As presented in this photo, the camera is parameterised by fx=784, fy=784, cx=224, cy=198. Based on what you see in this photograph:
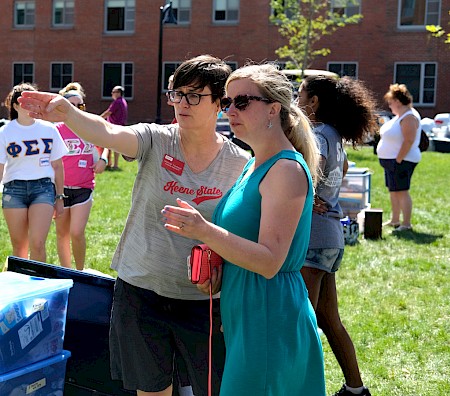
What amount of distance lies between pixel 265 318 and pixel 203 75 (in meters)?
1.10

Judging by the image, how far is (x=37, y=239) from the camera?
633 centimetres

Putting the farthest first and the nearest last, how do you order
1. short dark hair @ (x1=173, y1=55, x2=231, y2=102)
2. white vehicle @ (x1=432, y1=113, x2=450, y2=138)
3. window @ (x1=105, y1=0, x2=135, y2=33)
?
window @ (x1=105, y1=0, x2=135, y2=33) → white vehicle @ (x1=432, y1=113, x2=450, y2=138) → short dark hair @ (x1=173, y1=55, x2=231, y2=102)

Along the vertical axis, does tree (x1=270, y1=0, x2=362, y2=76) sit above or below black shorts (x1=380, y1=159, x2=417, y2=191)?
above

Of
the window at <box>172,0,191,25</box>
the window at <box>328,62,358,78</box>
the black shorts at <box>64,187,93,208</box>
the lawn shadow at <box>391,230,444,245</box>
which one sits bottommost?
the lawn shadow at <box>391,230,444,245</box>

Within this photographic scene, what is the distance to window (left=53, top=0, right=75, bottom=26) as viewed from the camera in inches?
1510

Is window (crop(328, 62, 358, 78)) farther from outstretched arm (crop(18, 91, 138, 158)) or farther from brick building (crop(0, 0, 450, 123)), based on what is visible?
outstretched arm (crop(18, 91, 138, 158))

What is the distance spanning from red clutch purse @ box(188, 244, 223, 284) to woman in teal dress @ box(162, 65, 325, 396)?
4cm

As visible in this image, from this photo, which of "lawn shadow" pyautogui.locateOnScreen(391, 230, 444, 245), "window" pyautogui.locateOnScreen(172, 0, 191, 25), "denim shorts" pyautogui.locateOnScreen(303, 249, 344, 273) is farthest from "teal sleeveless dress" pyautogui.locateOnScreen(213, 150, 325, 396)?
"window" pyautogui.locateOnScreen(172, 0, 191, 25)

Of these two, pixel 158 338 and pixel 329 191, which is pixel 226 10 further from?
pixel 158 338

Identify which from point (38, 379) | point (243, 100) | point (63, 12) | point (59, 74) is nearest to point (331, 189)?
point (243, 100)

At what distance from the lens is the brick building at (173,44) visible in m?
34.8

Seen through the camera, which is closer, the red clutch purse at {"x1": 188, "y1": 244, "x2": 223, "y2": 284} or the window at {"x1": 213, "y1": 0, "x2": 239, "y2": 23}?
the red clutch purse at {"x1": 188, "y1": 244, "x2": 223, "y2": 284}

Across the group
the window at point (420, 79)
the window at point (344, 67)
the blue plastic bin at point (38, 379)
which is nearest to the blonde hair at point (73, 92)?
the blue plastic bin at point (38, 379)

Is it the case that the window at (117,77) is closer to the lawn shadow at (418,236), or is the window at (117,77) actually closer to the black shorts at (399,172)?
the black shorts at (399,172)
